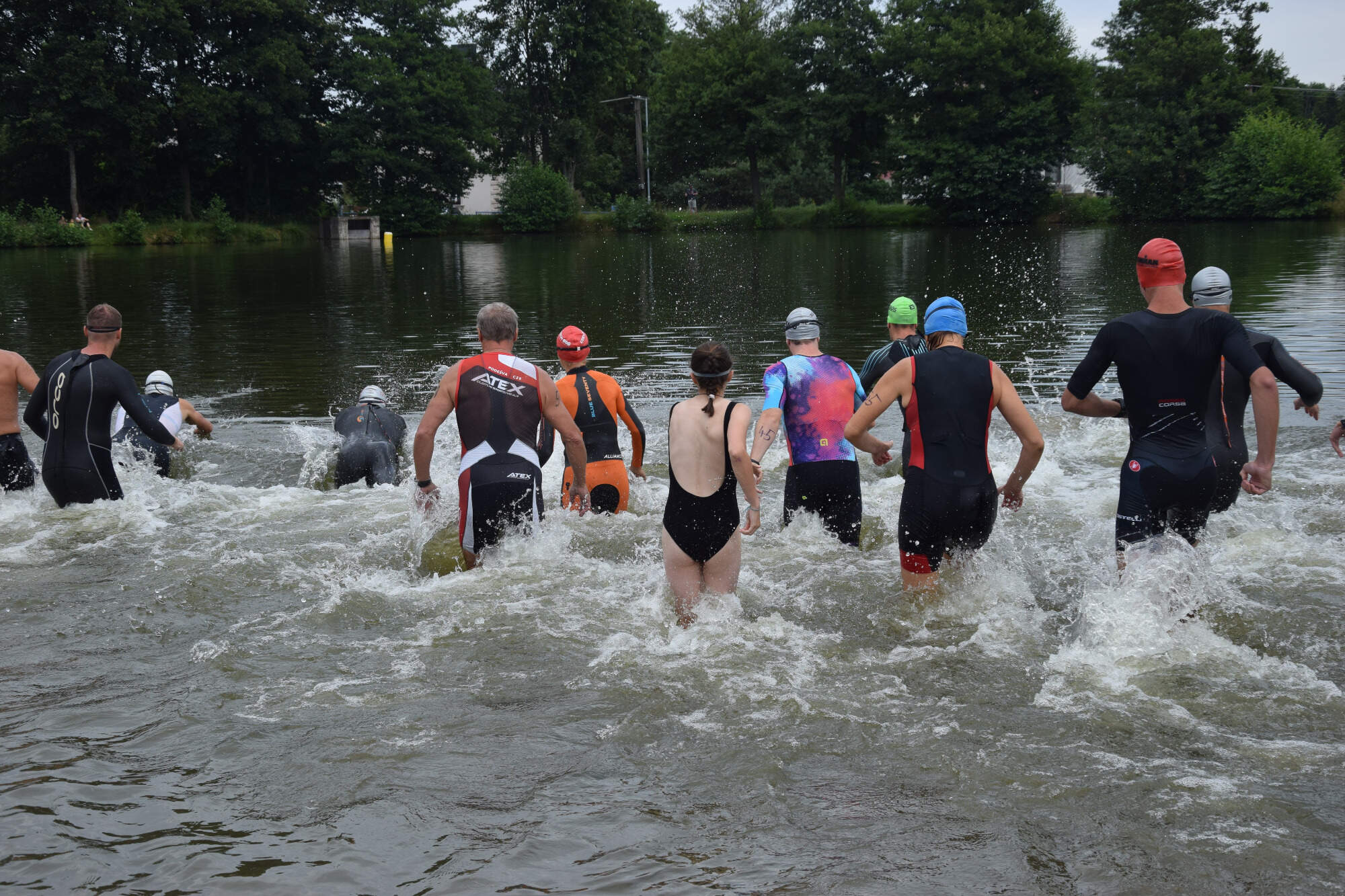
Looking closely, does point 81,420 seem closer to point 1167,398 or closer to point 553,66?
point 1167,398

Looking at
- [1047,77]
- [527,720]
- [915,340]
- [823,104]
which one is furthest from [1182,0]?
[527,720]

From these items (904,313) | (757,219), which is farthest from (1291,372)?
(757,219)

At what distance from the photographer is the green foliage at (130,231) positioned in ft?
187

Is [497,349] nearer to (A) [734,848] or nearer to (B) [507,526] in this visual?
(B) [507,526]

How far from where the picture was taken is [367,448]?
34.4 feet

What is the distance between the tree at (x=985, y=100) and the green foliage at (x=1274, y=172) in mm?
8656

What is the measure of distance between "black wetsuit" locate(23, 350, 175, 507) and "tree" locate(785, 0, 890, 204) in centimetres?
6044

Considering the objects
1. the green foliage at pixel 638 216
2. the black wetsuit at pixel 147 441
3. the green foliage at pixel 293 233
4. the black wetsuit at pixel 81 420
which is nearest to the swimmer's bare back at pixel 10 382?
the black wetsuit at pixel 81 420

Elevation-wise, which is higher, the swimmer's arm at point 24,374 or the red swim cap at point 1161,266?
the red swim cap at point 1161,266

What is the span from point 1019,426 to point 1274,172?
5995 cm

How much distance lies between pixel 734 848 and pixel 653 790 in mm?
551

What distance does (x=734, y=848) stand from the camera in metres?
4.32

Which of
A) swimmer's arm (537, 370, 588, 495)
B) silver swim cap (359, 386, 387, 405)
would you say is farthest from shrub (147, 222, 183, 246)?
swimmer's arm (537, 370, 588, 495)

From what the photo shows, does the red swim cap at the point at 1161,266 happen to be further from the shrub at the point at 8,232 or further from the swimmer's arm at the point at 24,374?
the shrub at the point at 8,232
